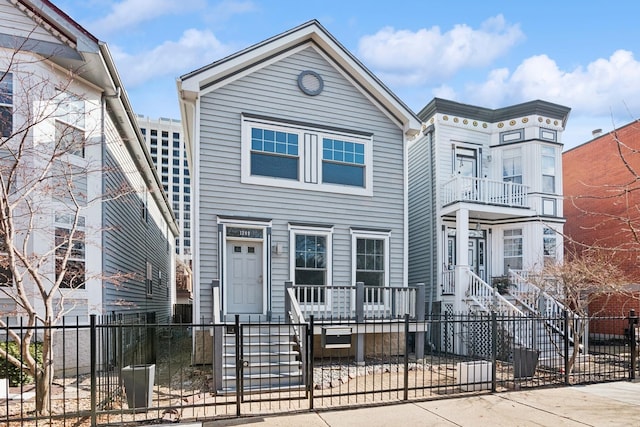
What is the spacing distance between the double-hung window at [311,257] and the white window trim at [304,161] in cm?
117

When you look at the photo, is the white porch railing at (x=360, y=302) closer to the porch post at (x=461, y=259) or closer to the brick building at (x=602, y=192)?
the porch post at (x=461, y=259)

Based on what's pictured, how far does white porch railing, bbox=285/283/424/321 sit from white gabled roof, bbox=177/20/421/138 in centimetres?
489

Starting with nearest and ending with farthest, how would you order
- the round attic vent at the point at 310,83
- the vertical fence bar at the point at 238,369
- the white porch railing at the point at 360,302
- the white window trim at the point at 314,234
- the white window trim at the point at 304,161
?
the vertical fence bar at the point at 238,369, the white porch railing at the point at 360,302, the white window trim at the point at 304,161, the white window trim at the point at 314,234, the round attic vent at the point at 310,83

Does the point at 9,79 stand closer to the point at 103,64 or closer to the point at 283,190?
the point at 103,64

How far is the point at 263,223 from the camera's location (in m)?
11.4

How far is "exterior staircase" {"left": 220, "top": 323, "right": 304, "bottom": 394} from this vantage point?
797 cm

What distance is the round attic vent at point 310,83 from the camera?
1222 cm

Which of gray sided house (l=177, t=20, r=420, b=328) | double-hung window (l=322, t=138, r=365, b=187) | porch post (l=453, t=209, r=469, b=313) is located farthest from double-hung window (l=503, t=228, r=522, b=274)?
double-hung window (l=322, t=138, r=365, b=187)

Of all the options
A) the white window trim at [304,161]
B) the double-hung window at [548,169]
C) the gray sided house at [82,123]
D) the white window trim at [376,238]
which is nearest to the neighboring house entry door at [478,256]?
the double-hung window at [548,169]

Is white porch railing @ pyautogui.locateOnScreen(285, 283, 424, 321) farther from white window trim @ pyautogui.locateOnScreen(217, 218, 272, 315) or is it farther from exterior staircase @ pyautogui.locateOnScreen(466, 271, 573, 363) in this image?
exterior staircase @ pyautogui.locateOnScreen(466, 271, 573, 363)

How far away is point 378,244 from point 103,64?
8.23 meters

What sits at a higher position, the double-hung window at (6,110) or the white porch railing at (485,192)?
the double-hung window at (6,110)

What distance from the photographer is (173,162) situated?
6931 cm

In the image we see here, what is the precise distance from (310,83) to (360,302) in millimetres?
6214
